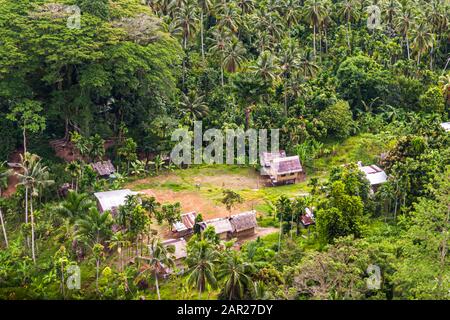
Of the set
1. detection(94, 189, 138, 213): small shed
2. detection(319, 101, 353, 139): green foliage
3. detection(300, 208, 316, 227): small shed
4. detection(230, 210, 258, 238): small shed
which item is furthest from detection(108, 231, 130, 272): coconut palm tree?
detection(319, 101, 353, 139): green foliage

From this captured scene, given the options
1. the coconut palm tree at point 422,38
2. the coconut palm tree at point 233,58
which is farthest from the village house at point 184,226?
the coconut palm tree at point 422,38

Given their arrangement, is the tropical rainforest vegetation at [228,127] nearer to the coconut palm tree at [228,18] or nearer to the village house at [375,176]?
the coconut palm tree at [228,18]

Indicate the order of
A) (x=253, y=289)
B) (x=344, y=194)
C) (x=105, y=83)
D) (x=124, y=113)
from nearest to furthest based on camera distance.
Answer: (x=253, y=289), (x=344, y=194), (x=105, y=83), (x=124, y=113)

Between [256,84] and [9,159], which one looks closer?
[9,159]

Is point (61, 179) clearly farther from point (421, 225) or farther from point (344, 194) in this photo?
point (421, 225)

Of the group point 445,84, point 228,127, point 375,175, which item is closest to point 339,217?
point 375,175

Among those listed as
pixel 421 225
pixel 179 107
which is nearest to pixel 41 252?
pixel 179 107

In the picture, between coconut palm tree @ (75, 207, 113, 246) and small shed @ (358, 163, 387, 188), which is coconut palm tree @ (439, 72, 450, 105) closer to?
small shed @ (358, 163, 387, 188)
